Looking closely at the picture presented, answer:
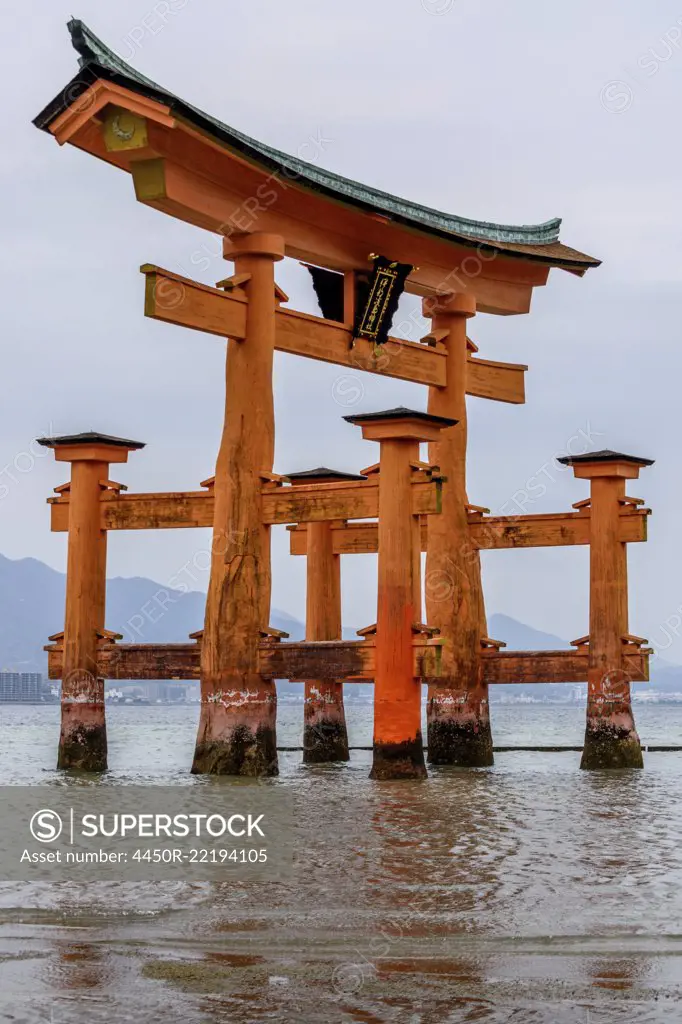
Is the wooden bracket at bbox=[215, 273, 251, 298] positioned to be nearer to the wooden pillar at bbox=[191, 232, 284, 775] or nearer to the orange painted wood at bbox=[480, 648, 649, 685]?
the wooden pillar at bbox=[191, 232, 284, 775]

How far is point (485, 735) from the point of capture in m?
24.9

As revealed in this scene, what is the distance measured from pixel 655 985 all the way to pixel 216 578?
1291 cm

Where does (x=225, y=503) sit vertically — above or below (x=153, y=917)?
above

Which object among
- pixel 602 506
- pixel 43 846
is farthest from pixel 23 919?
pixel 602 506

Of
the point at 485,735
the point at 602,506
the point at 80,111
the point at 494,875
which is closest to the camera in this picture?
the point at 494,875

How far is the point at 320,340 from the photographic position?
22.2 metres

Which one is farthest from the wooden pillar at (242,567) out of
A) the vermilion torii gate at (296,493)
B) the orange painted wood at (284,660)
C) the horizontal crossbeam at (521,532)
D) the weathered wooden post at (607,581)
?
the weathered wooden post at (607,581)

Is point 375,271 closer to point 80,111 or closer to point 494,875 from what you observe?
point 80,111

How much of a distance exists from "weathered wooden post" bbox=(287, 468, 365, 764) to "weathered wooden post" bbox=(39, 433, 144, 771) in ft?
15.7

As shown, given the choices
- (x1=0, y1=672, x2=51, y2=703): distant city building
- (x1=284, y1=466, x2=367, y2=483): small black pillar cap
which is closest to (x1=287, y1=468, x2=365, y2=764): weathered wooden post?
(x1=284, y1=466, x2=367, y2=483): small black pillar cap

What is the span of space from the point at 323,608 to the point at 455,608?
263 centimetres

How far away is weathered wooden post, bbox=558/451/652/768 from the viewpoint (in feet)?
74.4

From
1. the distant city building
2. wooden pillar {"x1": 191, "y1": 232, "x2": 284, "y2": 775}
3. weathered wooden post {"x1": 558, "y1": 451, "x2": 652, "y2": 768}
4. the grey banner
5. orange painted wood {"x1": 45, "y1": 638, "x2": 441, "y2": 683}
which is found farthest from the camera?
the distant city building

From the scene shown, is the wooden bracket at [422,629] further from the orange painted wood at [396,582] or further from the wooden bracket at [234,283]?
the wooden bracket at [234,283]
